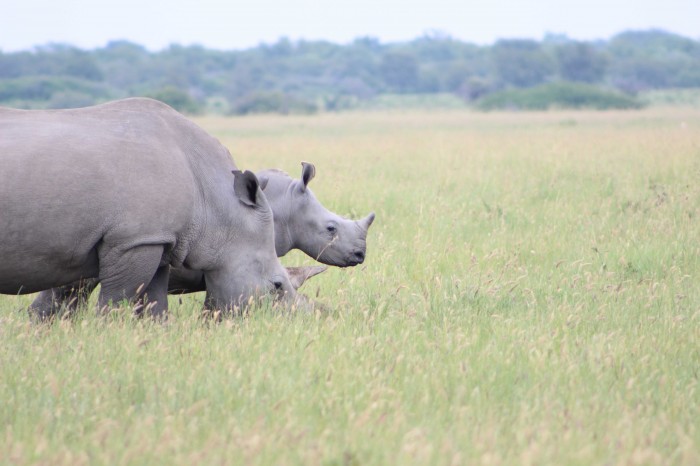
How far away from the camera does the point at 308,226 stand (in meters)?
6.59

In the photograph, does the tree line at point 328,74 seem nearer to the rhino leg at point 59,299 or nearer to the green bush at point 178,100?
the green bush at point 178,100

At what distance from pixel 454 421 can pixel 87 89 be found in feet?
178

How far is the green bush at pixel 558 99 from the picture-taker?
40.8 m

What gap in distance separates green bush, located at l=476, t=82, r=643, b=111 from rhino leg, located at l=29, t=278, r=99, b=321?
35441 millimetres

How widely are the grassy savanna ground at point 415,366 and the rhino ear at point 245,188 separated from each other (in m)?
0.77

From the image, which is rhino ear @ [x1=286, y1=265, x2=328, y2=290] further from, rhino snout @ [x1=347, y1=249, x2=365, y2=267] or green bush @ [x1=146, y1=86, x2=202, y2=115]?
green bush @ [x1=146, y1=86, x2=202, y2=115]

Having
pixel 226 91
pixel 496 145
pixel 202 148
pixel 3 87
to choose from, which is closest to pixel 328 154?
pixel 496 145

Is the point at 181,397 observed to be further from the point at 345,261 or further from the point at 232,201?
the point at 345,261

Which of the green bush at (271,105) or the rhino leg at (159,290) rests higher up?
the rhino leg at (159,290)

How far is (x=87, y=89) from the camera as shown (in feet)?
182

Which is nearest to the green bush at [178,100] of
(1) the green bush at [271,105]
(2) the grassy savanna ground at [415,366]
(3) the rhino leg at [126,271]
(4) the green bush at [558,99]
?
(1) the green bush at [271,105]

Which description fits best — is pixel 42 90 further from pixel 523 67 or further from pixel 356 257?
pixel 356 257

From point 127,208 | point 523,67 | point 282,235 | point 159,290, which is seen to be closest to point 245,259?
point 159,290

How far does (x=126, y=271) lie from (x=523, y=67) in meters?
73.7
